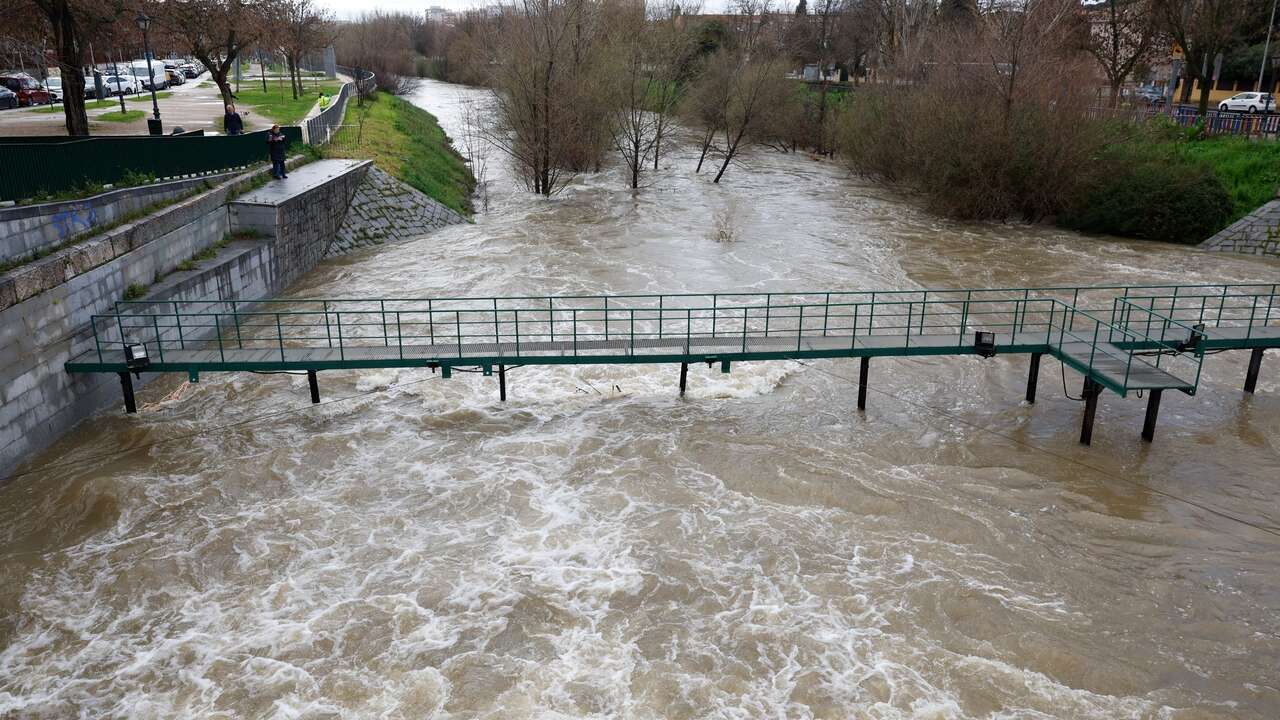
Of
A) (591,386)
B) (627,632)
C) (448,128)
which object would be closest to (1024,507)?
(627,632)

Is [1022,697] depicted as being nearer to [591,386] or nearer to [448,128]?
[591,386]

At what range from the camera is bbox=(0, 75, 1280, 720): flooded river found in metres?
8.52

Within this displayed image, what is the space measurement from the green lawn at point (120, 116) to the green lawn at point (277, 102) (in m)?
4.83

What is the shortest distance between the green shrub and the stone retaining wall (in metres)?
21.2

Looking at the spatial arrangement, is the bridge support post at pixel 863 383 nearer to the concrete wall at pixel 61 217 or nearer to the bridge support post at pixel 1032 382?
the bridge support post at pixel 1032 382

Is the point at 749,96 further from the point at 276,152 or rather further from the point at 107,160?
the point at 107,160

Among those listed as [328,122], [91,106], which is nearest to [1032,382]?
[328,122]

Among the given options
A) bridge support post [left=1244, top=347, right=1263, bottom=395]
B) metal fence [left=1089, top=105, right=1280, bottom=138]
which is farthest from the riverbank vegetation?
bridge support post [left=1244, top=347, right=1263, bottom=395]

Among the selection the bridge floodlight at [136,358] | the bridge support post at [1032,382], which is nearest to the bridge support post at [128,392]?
the bridge floodlight at [136,358]

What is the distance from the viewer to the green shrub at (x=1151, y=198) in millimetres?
27844

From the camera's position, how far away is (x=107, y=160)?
16.6 m

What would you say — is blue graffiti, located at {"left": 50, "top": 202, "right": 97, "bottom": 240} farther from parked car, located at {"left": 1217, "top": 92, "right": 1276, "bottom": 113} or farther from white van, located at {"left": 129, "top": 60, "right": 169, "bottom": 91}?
parked car, located at {"left": 1217, "top": 92, "right": 1276, "bottom": 113}

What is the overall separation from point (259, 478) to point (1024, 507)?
33.8 feet

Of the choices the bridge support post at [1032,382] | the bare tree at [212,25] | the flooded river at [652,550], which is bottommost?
the flooded river at [652,550]
